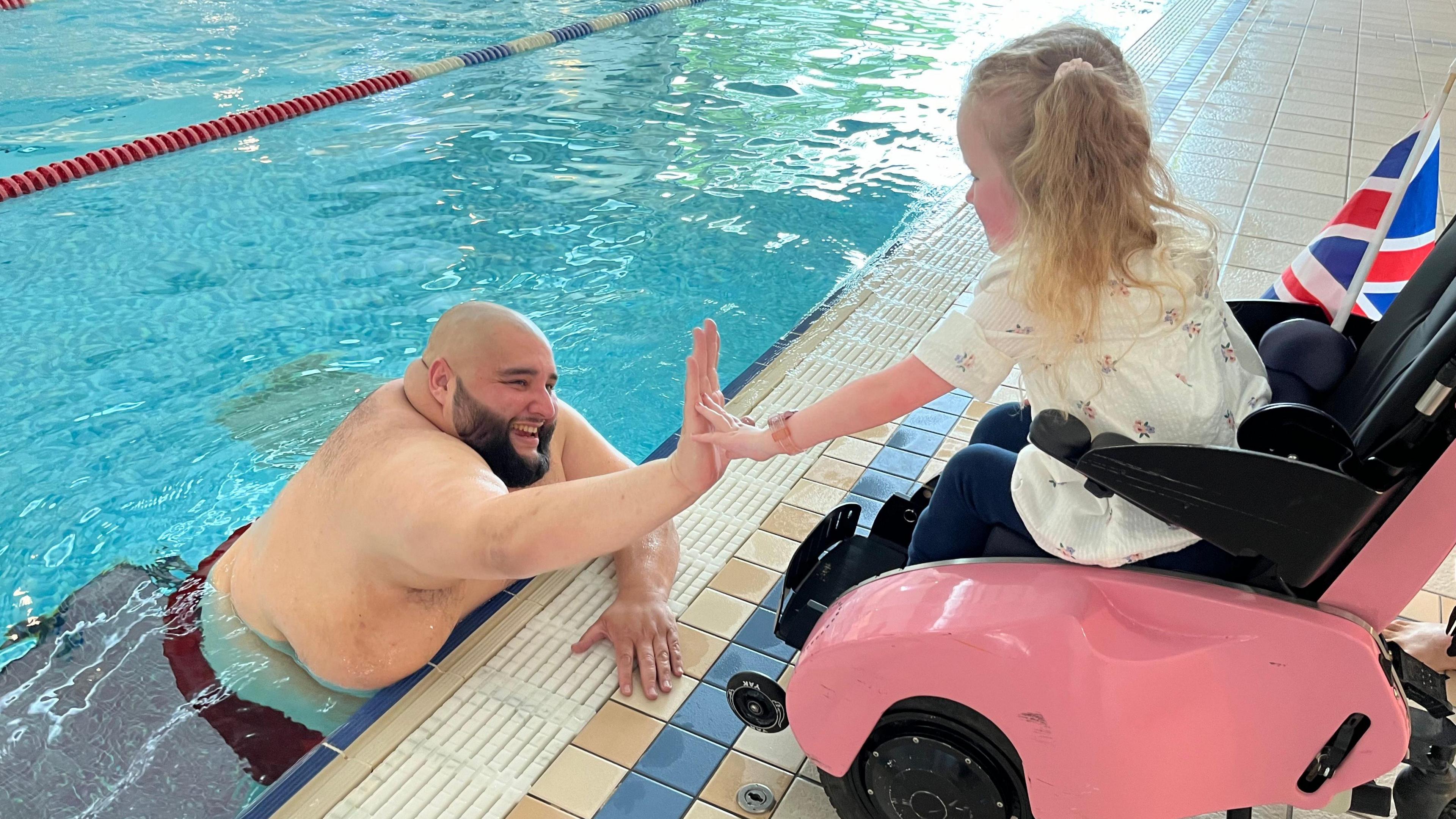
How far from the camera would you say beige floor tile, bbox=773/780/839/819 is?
1.87 meters

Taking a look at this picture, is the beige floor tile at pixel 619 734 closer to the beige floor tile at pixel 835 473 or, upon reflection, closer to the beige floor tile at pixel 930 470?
the beige floor tile at pixel 835 473

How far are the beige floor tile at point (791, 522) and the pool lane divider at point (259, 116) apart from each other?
16.8ft

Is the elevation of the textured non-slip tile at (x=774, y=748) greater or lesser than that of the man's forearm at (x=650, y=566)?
lesser

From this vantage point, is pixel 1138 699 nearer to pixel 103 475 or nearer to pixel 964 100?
pixel 964 100

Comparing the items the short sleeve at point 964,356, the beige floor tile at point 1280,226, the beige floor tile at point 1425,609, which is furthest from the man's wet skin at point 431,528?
the beige floor tile at point 1280,226

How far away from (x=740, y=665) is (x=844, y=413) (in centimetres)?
85

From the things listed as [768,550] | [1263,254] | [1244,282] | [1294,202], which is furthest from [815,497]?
[1294,202]

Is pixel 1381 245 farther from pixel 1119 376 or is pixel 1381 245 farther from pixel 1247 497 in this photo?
pixel 1247 497

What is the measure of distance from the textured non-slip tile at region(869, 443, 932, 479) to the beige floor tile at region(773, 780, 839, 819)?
3.84ft

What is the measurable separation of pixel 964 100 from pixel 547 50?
7707 mm

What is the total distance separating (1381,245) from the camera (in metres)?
1.95

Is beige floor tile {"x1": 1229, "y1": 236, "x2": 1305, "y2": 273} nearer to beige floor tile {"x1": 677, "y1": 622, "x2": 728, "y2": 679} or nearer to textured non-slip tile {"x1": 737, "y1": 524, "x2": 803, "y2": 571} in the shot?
textured non-slip tile {"x1": 737, "y1": 524, "x2": 803, "y2": 571}

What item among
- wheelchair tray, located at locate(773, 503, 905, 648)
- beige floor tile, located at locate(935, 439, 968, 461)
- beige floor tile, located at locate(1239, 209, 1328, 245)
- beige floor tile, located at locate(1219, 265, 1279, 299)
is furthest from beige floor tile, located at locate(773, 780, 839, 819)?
beige floor tile, located at locate(1239, 209, 1328, 245)

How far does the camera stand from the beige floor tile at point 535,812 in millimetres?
1885
